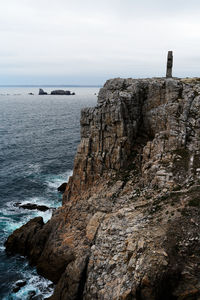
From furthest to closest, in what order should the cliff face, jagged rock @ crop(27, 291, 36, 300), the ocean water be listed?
1. the ocean water
2. jagged rock @ crop(27, 291, 36, 300)
3. the cliff face

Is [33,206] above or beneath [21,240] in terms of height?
above

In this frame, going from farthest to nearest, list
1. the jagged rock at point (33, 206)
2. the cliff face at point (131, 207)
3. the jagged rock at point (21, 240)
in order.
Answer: the jagged rock at point (33, 206) < the jagged rock at point (21, 240) < the cliff face at point (131, 207)

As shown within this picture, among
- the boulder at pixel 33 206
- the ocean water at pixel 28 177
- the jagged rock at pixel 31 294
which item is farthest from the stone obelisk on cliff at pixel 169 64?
the jagged rock at pixel 31 294

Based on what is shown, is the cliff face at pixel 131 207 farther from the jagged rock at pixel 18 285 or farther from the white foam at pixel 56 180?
the white foam at pixel 56 180

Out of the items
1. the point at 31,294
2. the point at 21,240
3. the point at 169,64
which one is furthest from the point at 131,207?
the point at 169,64

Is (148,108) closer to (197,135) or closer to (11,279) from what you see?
(197,135)

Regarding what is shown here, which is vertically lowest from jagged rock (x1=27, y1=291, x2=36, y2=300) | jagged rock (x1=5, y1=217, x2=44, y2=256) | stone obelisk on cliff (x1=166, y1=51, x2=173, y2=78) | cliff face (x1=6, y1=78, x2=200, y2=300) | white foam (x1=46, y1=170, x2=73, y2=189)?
jagged rock (x1=27, y1=291, x2=36, y2=300)

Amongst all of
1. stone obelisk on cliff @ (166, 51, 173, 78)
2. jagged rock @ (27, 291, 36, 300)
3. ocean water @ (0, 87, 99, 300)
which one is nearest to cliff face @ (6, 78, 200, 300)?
ocean water @ (0, 87, 99, 300)

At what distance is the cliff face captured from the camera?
20.4 meters

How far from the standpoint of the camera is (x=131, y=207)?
2748cm

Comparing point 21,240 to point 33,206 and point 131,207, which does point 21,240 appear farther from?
point 131,207

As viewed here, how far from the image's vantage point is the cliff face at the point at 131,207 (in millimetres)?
20406

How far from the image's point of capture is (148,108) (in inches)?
1420

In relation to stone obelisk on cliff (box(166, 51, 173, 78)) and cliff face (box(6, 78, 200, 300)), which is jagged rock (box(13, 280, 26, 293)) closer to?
cliff face (box(6, 78, 200, 300))
